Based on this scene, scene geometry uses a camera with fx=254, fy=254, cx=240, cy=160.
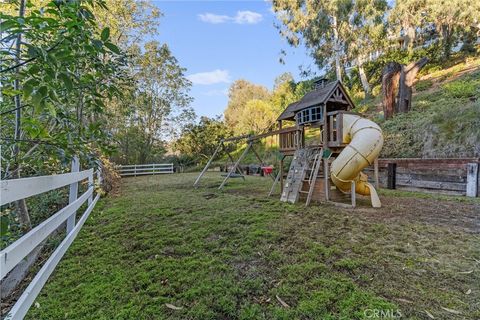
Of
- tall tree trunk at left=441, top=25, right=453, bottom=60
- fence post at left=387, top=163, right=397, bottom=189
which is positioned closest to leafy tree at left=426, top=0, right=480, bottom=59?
tall tree trunk at left=441, top=25, right=453, bottom=60

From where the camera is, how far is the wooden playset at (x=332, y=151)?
4586mm

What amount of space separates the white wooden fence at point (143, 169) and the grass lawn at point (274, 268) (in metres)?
10.6

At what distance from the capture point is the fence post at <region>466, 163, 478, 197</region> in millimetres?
5117

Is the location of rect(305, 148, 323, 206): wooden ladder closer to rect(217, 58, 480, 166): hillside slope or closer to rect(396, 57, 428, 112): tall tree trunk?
rect(217, 58, 480, 166): hillside slope

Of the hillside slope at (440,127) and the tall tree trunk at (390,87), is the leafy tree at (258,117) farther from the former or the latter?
the tall tree trunk at (390,87)

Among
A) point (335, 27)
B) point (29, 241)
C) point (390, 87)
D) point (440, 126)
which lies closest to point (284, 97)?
point (335, 27)

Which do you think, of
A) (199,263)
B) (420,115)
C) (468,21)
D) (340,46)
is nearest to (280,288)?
(199,263)

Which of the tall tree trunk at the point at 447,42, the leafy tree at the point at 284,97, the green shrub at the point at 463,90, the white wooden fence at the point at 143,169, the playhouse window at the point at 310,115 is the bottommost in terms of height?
the white wooden fence at the point at 143,169

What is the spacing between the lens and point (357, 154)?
14.8 ft

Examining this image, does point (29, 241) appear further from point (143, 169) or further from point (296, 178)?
point (143, 169)

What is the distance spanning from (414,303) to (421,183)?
5239 mm

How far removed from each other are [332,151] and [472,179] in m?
2.85

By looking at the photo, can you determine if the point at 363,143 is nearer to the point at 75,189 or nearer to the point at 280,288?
the point at 280,288

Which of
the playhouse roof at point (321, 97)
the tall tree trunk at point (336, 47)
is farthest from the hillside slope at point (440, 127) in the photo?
the tall tree trunk at point (336, 47)
